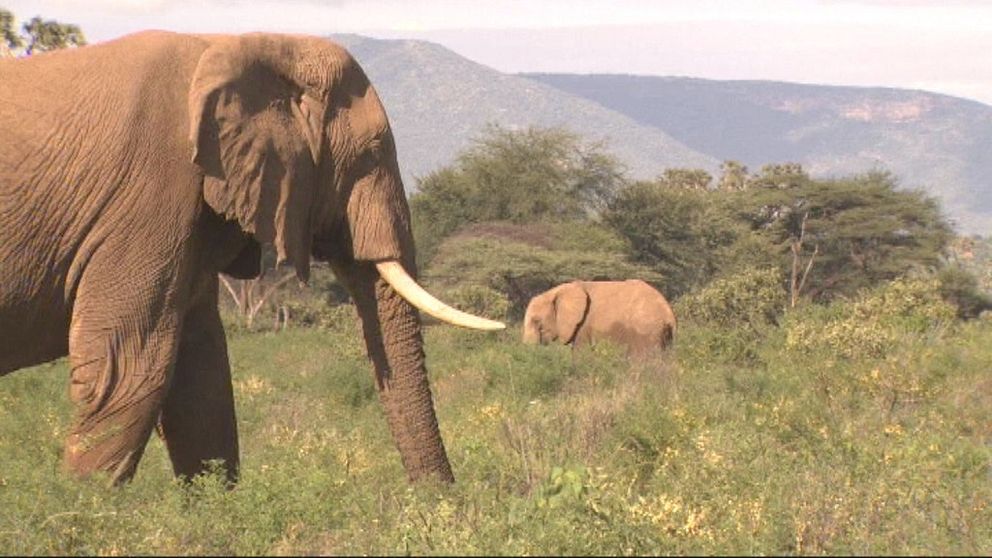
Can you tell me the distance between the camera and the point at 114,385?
6.64 m

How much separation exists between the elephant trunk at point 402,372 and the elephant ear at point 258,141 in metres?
0.40

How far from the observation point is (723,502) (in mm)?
6945

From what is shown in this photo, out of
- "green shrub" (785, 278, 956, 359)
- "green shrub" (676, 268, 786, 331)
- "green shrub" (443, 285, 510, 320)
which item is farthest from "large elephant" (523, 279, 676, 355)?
"green shrub" (443, 285, 510, 320)

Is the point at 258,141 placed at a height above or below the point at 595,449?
above

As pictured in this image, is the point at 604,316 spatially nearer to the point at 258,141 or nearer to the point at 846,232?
the point at 258,141

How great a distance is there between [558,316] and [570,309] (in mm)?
291

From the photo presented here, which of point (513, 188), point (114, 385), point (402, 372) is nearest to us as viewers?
point (114, 385)

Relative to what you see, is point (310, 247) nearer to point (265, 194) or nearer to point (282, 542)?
point (265, 194)

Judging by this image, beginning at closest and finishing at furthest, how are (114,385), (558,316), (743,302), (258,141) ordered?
1. (114,385)
2. (258,141)
3. (558,316)
4. (743,302)

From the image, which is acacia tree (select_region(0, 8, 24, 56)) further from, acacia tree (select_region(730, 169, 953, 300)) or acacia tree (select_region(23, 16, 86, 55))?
acacia tree (select_region(730, 169, 953, 300))

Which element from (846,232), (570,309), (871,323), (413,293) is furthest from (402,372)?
(846,232)

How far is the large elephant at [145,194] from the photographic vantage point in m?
6.67

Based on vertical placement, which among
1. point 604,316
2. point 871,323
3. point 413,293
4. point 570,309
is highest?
point 413,293

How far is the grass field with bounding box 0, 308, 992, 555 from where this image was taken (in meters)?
5.58
